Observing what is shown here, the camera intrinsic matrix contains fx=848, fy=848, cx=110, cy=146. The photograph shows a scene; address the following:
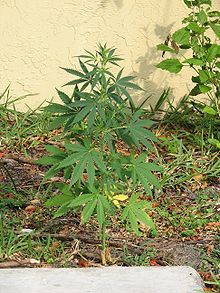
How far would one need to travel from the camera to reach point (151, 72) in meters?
5.90

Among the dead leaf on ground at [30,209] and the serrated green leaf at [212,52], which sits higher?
the serrated green leaf at [212,52]

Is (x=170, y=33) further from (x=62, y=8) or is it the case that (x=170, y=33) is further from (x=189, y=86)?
(x=62, y=8)

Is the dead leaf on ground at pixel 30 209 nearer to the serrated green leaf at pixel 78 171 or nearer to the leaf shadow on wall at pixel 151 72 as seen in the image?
the serrated green leaf at pixel 78 171

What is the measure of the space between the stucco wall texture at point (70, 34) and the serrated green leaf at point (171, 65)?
21.6 inches

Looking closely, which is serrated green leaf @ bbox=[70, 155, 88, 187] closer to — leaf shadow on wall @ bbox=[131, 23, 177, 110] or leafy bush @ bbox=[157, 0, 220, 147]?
leafy bush @ bbox=[157, 0, 220, 147]

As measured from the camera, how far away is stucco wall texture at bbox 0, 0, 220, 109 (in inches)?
228

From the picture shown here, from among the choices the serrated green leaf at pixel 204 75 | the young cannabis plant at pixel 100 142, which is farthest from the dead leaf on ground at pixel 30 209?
the serrated green leaf at pixel 204 75

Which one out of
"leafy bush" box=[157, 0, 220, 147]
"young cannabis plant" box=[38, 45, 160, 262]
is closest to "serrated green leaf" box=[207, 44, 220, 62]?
"leafy bush" box=[157, 0, 220, 147]

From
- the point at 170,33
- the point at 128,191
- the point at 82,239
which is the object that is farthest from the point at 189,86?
the point at 82,239

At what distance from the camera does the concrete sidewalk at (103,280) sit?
3.62m

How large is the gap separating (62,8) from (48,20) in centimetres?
13

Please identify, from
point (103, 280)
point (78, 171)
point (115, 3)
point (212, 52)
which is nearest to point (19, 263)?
point (103, 280)

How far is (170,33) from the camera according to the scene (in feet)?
19.1

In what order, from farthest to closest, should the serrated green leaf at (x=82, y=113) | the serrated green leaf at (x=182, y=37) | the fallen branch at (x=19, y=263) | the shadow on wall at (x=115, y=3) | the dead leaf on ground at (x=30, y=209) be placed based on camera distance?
the shadow on wall at (x=115, y=3) < the serrated green leaf at (x=182, y=37) < the dead leaf on ground at (x=30, y=209) < the fallen branch at (x=19, y=263) < the serrated green leaf at (x=82, y=113)
